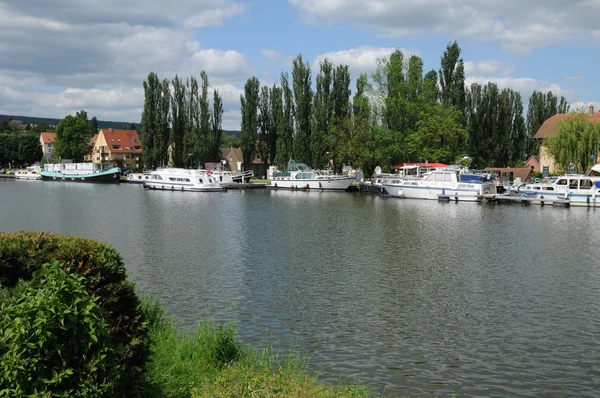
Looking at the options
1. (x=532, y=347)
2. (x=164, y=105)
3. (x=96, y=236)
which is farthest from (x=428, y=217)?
(x=164, y=105)

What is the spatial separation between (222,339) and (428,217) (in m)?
34.3

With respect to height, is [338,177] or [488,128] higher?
[488,128]

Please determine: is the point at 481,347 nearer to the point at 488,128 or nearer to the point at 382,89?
the point at 382,89

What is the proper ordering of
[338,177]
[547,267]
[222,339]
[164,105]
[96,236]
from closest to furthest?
1. [222,339]
2. [547,267]
3. [96,236]
4. [338,177]
5. [164,105]

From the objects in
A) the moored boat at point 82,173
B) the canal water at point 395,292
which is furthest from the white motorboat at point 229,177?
the canal water at point 395,292

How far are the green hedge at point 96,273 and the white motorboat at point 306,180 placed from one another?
230 feet

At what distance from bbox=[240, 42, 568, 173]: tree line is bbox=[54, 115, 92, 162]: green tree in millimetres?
52855

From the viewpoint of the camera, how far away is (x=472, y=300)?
16.2 m

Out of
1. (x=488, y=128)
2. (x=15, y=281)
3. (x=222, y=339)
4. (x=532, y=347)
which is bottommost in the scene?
(x=532, y=347)

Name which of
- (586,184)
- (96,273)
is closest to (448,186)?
(586,184)

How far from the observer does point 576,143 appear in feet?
204

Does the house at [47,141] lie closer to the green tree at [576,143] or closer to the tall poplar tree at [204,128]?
the tall poplar tree at [204,128]

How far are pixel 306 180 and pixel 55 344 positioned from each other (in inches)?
2887

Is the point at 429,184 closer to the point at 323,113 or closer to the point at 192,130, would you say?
the point at 323,113
